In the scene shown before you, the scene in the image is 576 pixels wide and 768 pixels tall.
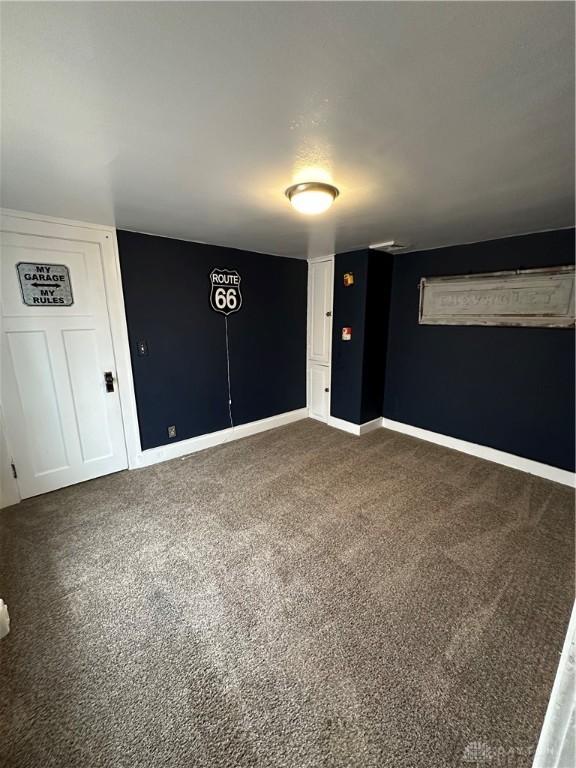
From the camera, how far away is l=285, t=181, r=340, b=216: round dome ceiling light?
1671mm

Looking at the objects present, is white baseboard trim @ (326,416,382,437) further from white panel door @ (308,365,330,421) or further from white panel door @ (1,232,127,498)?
white panel door @ (1,232,127,498)

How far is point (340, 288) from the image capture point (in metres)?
3.73

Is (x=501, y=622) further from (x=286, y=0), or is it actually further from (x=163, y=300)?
(x=163, y=300)

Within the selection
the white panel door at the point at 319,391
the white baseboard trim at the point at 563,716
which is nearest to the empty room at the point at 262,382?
the white baseboard trim at the point at 563,716

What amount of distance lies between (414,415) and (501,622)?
2437mm

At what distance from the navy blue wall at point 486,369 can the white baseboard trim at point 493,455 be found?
0.19 feet

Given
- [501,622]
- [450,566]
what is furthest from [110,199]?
[501,622]

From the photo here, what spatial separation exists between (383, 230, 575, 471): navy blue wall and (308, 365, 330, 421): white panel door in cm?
80

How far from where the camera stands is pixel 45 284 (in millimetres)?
2334

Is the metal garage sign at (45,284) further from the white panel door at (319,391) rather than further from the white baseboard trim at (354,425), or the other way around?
the white baseboard trim at (354,425)

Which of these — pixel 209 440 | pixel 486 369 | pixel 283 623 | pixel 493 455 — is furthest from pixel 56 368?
pixel 493 455

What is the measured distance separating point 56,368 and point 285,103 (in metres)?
2.50

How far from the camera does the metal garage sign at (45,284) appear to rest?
2.25 metres

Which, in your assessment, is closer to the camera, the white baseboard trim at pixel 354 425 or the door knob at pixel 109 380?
the door knob at pixel 109 380
